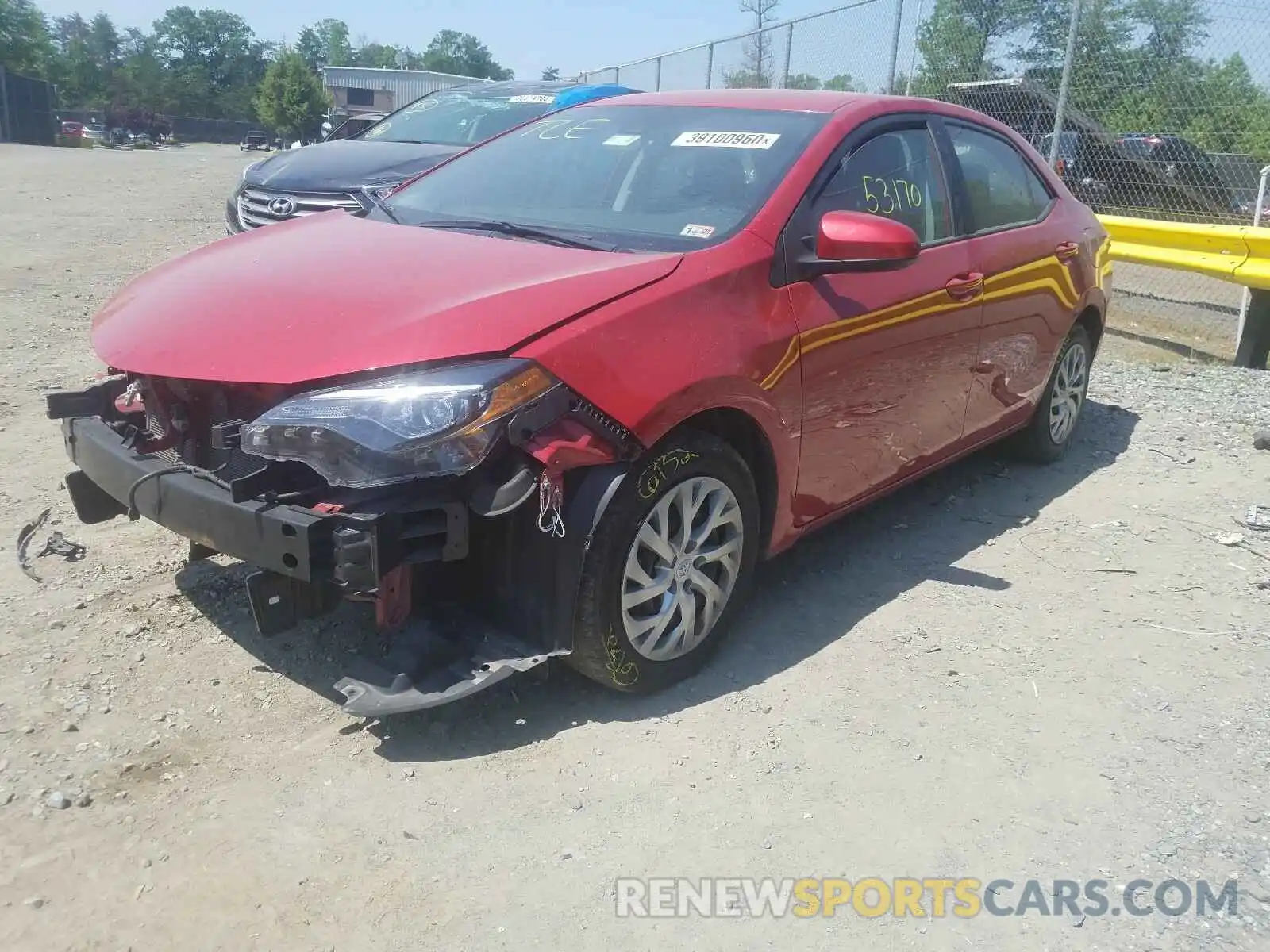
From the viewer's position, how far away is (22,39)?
7419 centimetres

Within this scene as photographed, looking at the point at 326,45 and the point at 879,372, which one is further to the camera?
the point at 326,45

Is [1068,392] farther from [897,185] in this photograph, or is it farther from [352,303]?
[352,303]

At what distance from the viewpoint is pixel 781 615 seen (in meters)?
3.86

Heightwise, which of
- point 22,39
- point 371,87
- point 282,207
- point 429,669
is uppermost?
point 22,39

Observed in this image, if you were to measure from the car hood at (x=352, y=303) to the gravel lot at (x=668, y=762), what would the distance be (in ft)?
3.20

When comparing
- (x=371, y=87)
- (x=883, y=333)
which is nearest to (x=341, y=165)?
(x=883, y=333)

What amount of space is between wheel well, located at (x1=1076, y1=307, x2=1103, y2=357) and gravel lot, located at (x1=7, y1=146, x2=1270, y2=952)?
146 centimetres

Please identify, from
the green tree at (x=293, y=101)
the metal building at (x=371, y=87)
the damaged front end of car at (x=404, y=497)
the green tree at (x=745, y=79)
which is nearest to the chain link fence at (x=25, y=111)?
the metal building at (x=371, y=87)

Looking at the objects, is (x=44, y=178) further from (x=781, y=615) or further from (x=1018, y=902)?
(x=1018, y=902)

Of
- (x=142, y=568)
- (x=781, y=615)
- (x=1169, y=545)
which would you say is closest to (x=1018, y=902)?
(x=781, y=615)

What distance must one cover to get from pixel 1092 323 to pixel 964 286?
1.83 meters

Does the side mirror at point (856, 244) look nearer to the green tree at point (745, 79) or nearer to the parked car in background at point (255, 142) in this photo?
the green tree at point (745, 79)

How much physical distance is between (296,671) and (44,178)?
21.4 metres

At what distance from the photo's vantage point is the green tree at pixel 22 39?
7169 cm
